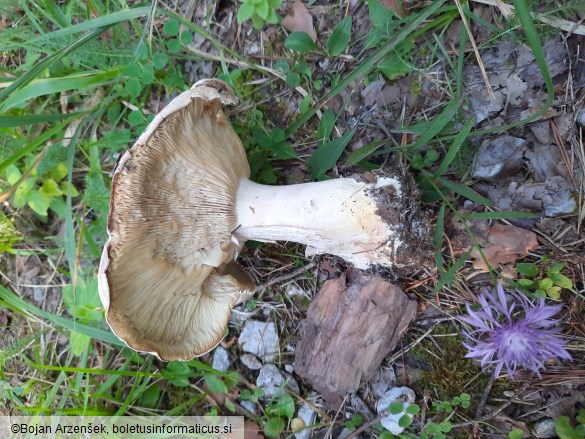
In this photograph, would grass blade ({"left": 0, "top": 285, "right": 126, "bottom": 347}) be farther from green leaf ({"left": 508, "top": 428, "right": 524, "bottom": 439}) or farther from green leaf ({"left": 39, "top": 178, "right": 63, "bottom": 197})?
green leaf ({"left": 508, "top": 428, "right": 524, "bottom": 439})

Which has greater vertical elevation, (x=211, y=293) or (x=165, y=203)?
(x=165, y=203)

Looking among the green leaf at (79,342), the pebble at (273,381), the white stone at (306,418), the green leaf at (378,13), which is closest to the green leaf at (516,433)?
the white stone at (306,418)

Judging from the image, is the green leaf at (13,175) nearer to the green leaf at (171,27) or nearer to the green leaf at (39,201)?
the green leaf at (39,201)

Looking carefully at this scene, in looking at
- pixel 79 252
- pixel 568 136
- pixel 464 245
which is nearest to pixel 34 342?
pixel 79 252

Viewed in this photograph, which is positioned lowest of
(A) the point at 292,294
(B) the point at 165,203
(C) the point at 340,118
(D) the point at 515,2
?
(A) the point at 292,294

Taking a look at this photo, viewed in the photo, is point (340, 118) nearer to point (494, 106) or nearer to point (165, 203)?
point (494, 106)

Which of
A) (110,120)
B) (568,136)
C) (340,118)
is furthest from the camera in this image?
(110,120)
